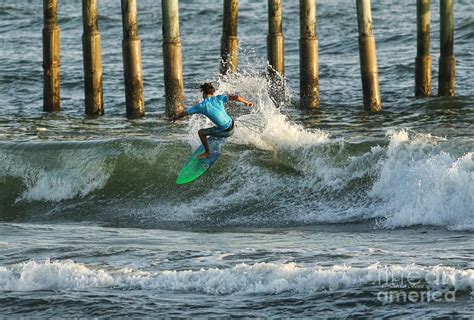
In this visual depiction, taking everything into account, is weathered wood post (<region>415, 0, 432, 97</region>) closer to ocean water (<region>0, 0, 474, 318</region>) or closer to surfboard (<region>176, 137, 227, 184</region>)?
ocean water (<region>0, 0, 474, 318</region>)

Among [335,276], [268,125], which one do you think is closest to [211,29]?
[268,125]

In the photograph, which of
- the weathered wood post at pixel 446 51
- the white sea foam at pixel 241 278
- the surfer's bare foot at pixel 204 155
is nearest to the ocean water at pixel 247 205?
the white sea foam at pixel 241 278

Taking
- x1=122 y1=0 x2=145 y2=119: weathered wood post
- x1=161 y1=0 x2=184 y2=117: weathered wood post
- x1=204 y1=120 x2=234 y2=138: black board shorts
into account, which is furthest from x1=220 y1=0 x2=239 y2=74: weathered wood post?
x1=204 y1=120 x2=234 y2=138: black board shorts

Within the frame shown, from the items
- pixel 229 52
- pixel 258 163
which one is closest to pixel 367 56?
pixel 229 52

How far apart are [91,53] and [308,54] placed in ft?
12.3

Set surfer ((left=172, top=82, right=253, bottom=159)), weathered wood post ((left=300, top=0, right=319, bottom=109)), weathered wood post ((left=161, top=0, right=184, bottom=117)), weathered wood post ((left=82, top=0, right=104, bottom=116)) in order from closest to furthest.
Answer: surfer ((left=172, top=82, right=253, bottom=159)) → weathered wood post ((left=161, top=0, right=184, bottom=117)) → weathered wood post ((left=300, top=0, right=319, bottom=109)) → weathered wood post ((left=82, top=0, right=104, bottom=116))

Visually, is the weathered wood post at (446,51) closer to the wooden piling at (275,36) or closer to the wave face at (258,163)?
the wave face at (258,163)

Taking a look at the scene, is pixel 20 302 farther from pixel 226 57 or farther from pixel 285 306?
pixel 226 57

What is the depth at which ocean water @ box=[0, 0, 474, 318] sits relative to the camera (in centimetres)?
1142

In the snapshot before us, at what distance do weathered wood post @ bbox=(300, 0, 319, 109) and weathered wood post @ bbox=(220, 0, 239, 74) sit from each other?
1344 mm

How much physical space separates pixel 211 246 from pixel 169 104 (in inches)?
301

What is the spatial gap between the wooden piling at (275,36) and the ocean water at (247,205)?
1.32 feet

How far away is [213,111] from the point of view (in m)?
15.5

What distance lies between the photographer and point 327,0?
40688 mm
